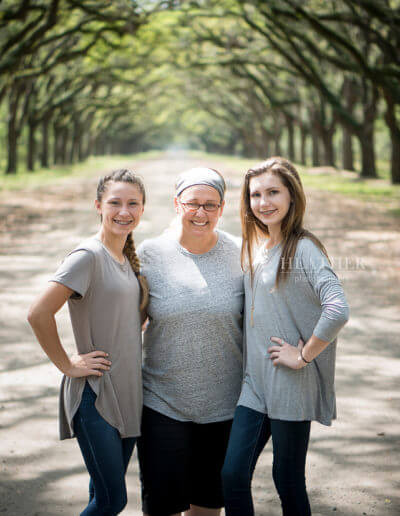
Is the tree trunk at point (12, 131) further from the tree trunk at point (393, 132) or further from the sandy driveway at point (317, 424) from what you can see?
the sandy driveway at point (317, 424)

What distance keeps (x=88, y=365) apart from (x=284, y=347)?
2.93ft

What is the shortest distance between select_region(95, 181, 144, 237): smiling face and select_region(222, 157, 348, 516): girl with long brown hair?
1.94 feet

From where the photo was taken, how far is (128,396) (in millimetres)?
2709

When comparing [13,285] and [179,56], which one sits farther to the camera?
[179,56]

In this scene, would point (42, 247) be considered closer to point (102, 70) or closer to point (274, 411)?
point (274, 411)

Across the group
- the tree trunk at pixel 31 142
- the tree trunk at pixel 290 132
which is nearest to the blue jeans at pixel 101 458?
the tree trunk at pixel 31 142

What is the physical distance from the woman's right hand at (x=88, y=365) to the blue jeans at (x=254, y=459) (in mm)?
676

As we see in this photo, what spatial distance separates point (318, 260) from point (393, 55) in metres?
17.8

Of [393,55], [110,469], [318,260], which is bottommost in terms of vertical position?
[110,469]

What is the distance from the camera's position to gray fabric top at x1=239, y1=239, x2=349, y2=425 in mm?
2621

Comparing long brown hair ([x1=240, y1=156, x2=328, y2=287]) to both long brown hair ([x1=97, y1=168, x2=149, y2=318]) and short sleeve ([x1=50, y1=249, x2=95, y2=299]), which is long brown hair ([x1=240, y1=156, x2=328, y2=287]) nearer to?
long brown hair ([x1=97, y1=168, x2=149, y2=318])

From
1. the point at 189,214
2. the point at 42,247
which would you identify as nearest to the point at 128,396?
the point at 189,214

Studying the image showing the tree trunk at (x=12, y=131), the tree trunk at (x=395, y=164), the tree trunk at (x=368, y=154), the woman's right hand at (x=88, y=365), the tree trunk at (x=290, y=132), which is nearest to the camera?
the woman's right hand at (x=88, y=365)

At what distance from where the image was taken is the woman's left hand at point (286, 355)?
2611mm
